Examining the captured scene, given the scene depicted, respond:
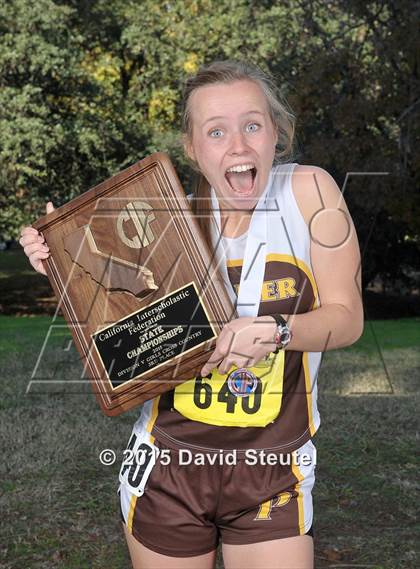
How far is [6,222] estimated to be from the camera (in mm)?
23953

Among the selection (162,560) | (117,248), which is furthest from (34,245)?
(162,560)

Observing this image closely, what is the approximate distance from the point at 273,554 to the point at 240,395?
1.44ft

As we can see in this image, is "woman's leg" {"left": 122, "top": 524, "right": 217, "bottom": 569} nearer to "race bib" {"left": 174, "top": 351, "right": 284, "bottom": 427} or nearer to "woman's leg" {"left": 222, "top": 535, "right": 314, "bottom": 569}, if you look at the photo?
"woman's leg" {"left": 222, "top": 535, "right": 314, "bottom": 569}

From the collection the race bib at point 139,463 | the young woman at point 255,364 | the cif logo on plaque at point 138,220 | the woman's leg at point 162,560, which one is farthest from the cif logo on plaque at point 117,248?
the woman's leg at point 162,560

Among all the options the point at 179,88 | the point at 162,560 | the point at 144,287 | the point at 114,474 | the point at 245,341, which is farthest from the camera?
the point at 179,88

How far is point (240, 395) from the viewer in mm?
2285

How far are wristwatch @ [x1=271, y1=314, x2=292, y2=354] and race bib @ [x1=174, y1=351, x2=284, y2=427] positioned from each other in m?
0.25

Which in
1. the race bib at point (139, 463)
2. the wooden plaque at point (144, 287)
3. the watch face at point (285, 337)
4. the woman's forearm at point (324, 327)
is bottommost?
the race bib at point (139, 463)

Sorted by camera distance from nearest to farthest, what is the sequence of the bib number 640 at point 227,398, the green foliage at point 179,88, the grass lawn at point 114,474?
the bib number 640 at point 227,398
the grass lawn at point 114,474
the green foliage at point 179,88

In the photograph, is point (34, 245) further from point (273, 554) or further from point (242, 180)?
point (273, 554)

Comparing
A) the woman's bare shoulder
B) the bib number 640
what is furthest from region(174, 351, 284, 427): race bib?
the woman's bare shoulder

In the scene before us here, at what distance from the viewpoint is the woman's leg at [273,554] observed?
2283 mm

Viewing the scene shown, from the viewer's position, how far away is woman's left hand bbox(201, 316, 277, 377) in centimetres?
197

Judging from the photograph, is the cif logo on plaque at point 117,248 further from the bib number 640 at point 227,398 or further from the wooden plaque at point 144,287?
the bib number 640 at point 227,398
